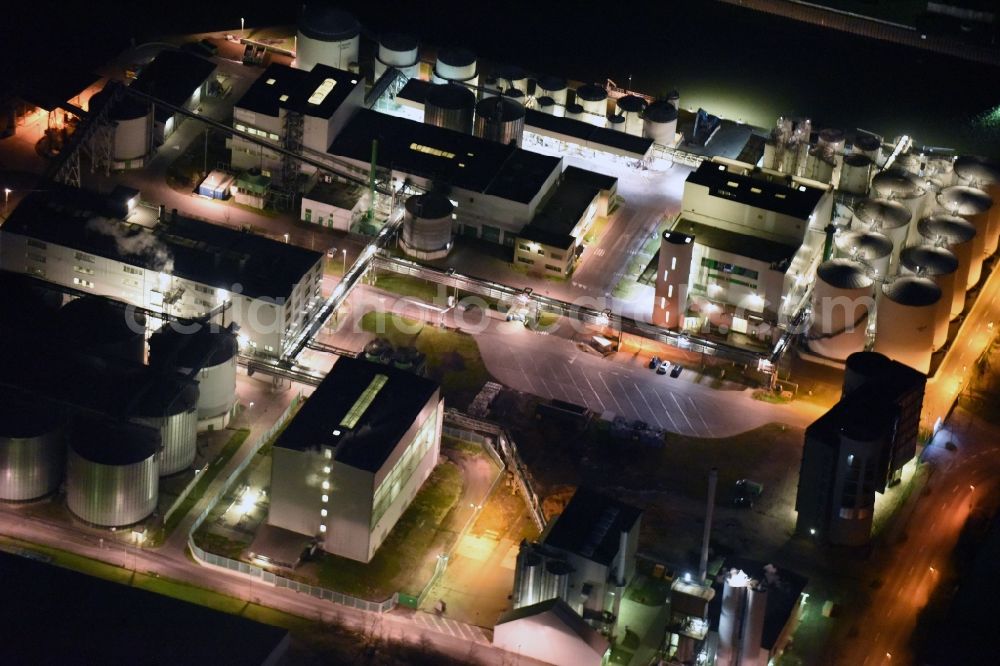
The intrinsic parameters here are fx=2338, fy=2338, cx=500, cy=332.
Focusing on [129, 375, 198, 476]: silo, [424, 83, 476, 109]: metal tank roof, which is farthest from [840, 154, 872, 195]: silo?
[129, 375, 198, 476]: silo

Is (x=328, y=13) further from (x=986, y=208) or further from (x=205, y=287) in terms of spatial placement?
(x=986, y=208)

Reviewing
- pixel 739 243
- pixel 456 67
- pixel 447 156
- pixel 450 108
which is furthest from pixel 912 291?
pixel 456 67

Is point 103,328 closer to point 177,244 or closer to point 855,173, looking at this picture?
point 177,244

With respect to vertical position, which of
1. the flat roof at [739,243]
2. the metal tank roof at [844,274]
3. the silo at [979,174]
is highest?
the silo at [979,174]

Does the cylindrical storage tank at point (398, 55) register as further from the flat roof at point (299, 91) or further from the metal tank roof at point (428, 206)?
the metal tank roof at point (428, 206)

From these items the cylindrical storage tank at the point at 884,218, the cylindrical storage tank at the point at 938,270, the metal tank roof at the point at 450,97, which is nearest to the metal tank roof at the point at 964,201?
the cylindrical storage tank at the point at 884,218

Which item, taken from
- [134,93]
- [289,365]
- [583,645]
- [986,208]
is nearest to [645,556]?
[583,645]
